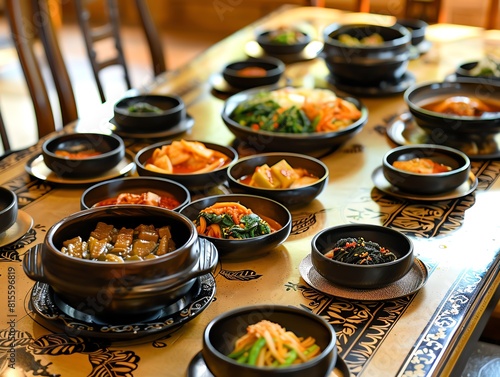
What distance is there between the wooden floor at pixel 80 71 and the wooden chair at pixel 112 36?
189 centimetres

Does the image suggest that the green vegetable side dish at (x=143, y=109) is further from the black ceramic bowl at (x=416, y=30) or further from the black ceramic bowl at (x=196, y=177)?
the black ceramic bowl at (x=416, y=30)

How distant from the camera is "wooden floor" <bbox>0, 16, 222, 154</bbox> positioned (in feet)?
→ 20.6

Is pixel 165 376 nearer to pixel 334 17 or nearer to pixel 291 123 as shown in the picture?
pixel 291 123

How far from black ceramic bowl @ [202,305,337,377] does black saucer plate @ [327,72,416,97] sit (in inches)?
74.3

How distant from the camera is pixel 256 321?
1553mm

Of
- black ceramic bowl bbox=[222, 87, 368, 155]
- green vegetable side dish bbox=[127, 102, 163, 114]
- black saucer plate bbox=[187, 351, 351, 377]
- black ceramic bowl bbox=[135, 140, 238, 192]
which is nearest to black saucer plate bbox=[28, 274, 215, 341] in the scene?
black saucer plate bbox=[187, 351, 351, 377]

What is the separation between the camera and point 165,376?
1514 millimetres

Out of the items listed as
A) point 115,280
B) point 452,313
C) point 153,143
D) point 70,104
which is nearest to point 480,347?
point 452,313

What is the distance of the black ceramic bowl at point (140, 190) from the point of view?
2191 millimetres

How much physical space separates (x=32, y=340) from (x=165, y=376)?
1.05 feet

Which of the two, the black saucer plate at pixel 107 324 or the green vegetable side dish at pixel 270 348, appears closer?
the green vegetable side dish at pixel 270 348

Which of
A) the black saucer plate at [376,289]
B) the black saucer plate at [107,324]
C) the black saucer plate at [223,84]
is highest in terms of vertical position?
the black saucer plate at [107,324]

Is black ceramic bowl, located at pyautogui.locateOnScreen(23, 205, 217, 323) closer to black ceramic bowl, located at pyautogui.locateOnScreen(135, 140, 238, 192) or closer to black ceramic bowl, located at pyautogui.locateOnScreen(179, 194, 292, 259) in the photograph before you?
black ceramic bowl, located at pyautogui.locateOnScreen(179, 194, 292, 259)

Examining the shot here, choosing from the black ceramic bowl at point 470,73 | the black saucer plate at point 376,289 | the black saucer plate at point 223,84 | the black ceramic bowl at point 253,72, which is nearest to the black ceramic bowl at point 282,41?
the black ceramic bowl at point 253,72
